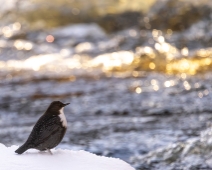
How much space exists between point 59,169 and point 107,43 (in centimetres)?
1202

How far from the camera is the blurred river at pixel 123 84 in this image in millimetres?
7430

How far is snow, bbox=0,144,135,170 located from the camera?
4.29m

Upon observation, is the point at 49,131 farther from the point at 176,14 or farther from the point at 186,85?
the point at 176,14

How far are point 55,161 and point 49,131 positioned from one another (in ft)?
1.36

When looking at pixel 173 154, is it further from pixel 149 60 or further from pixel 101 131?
pixel 149 60

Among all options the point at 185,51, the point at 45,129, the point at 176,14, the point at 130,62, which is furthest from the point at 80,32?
the point at 45,129

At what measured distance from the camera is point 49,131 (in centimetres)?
483

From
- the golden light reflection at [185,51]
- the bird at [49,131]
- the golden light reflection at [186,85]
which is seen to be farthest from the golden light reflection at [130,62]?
the bird at [49,131]

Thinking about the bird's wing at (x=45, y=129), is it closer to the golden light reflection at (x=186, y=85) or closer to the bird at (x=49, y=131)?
the bird at (x=49, y=131)

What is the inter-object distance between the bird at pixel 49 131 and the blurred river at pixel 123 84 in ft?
5.97

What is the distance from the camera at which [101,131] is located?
8102mm

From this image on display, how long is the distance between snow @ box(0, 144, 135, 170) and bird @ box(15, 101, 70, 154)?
0.08m

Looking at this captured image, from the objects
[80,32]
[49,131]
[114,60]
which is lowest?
[49,131]

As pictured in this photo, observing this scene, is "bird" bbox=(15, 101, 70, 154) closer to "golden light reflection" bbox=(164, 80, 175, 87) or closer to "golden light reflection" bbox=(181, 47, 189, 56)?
"golden light reflection" bbox=(164, 80, 175, 87)
